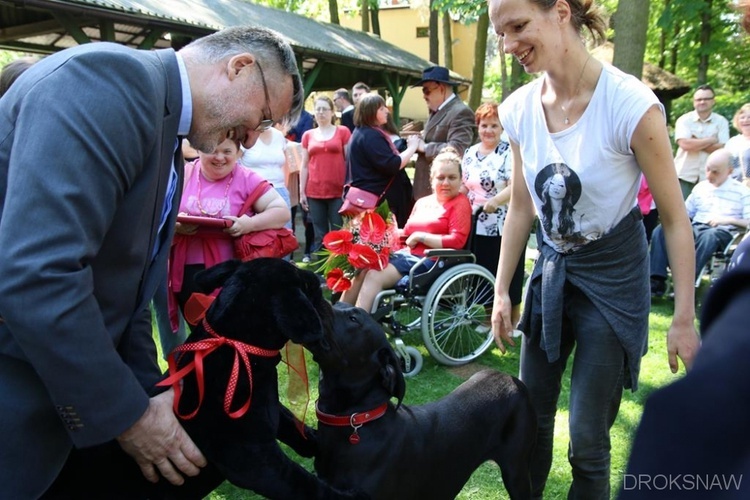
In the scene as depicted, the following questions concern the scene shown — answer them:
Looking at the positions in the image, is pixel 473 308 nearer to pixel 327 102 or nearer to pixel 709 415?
pixel 327 102

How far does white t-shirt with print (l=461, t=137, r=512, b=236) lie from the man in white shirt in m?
4.01

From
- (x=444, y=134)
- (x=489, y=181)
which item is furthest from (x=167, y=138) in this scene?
(x=444, y=134)

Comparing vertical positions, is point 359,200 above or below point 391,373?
below

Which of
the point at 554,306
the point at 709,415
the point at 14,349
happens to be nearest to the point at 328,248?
the point at 554,306

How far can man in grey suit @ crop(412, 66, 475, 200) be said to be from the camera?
6.59 meters

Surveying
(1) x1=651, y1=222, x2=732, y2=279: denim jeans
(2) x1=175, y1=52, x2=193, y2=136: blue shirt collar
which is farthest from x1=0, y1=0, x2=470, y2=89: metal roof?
(1) x1=651, y1=222, x2=732, y2=279: denim jeans

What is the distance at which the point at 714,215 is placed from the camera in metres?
7.15

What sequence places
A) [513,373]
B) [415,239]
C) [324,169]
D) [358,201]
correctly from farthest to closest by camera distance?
[324,169]
[358,201]
[415,239]
[513,373]

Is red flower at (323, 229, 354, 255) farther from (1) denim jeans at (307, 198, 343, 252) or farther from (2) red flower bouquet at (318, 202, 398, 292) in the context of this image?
(1) denim jeans at (307, 198, 343, 252)

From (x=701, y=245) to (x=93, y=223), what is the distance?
706cm

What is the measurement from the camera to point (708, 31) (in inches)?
680

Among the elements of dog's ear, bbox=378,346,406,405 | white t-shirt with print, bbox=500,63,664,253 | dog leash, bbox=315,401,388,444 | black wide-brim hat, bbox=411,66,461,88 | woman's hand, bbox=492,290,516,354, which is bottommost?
dog leash, bbox=315,401,388,444

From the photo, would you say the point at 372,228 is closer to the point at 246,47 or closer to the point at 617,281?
the point at 617,281

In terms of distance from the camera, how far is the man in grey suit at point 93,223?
1.39 m
